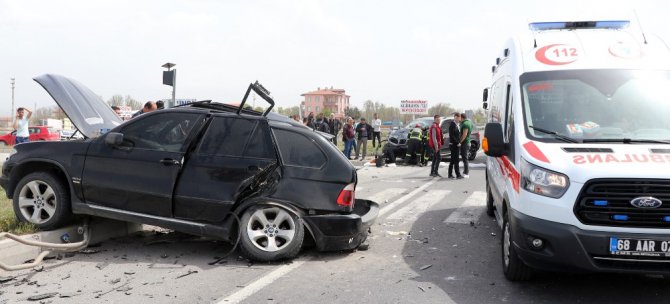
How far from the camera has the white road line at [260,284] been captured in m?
4.45

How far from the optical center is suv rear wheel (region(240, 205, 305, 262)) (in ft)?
18.3

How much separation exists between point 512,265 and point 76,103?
5215 millimetres

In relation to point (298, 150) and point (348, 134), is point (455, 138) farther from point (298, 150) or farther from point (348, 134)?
point (298, 150)

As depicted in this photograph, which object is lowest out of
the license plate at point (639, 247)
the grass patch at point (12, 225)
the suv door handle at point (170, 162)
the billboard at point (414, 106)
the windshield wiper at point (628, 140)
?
the grass patch at point (12, 225)

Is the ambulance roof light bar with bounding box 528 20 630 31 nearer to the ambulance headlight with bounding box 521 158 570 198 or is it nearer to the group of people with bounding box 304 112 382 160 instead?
the ambulance headlight with bounding box 521 158 570 198

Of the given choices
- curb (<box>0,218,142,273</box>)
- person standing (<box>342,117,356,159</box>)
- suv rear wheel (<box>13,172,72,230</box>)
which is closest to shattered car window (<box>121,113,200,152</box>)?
suv rear wheel (<box>13,172,72,230</box>)

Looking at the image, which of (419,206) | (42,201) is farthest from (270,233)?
(419,206)

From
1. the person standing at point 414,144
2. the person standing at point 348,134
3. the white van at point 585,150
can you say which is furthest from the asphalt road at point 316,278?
the person standing at point 348,134

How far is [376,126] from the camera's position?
2402 cm

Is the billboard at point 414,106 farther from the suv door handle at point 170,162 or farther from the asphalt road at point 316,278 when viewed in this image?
the suv door handle at point 170,162

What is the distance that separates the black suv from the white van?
1.73 metres

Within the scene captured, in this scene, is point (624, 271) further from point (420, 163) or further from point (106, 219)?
point (420, 163)

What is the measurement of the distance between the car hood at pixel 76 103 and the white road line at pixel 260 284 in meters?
2.78

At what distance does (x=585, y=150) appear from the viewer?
446cm
